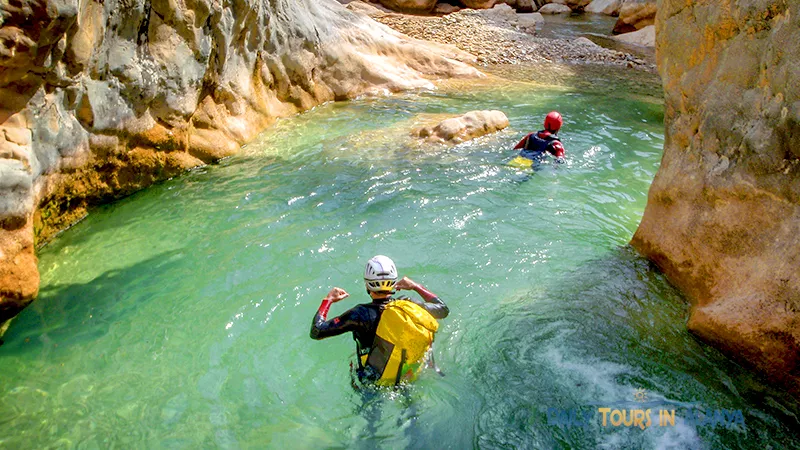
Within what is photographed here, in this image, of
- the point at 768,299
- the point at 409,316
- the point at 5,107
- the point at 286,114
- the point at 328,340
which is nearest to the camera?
the point at 409,316

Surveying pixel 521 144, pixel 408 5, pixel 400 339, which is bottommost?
pixel 521 144

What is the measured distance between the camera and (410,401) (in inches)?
168

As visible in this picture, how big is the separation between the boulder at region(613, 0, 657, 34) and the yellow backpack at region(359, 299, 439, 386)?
78.2ft

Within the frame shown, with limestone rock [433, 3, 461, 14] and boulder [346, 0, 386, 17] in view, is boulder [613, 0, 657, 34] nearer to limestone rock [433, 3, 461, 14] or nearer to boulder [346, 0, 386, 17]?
limestone rock [433, 3, 461, 14]

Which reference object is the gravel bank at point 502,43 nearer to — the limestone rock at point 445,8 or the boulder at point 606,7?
the limestone rock at point 445,8

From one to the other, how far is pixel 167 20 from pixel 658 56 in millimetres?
7008

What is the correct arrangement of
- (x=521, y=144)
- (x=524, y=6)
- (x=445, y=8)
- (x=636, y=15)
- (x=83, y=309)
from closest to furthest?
1. (x=83, y=309)
2. (x=521, y=144)
3. (x=636, y=15)
4. (x=445, y=8)
5. (x=524, y=6)

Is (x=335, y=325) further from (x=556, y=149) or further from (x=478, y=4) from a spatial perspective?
(x=478, y=4)

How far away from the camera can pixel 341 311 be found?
5.50 m

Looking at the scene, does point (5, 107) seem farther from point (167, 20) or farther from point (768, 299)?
point (768, 299)

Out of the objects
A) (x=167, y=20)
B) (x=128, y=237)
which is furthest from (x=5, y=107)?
(x=167, y=20)

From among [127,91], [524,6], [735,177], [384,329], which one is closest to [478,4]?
[524,6]
